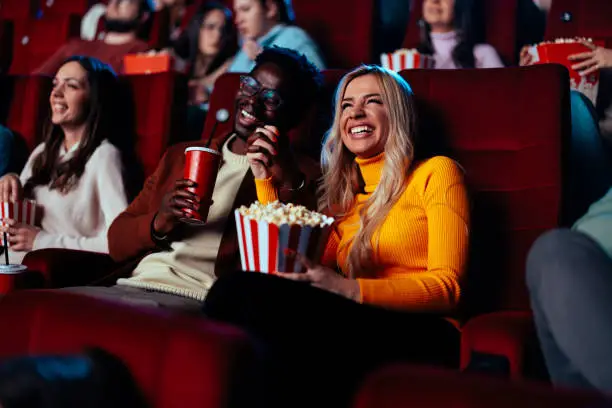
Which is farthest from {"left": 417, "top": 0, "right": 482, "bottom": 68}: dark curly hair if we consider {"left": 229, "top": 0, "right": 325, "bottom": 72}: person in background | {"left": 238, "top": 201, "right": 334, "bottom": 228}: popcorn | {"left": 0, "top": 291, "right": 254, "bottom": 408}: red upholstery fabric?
{"left": 0, "top": 291, "right": 254, "bottom": 408}: red upholstery fabric

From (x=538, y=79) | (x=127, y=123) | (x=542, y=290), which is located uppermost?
(x=538, y=79)

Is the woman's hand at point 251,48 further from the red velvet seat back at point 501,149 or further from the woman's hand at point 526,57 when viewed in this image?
the red velvet seat back at point 501,149

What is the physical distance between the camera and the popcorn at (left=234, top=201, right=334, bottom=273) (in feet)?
2.84

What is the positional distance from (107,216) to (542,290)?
0.96 meters

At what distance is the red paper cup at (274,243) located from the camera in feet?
2.85

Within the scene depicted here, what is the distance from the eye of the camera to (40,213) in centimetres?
152

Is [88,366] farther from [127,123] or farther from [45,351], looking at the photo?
[127,123]

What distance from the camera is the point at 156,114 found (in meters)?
1.61

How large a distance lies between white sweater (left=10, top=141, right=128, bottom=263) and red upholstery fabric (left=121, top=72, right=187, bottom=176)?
83 mm

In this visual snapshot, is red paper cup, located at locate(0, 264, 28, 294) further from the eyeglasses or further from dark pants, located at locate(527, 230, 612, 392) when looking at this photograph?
dark pants, located at locate(527, 230, 612, 392)

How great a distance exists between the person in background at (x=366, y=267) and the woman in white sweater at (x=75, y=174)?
46 cm

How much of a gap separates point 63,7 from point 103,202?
254 centimetres

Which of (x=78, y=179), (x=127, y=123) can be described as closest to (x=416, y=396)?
(x=78, y=179)

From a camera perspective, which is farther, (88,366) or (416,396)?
(88,366)
